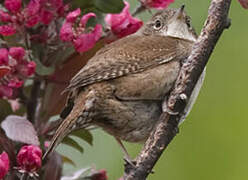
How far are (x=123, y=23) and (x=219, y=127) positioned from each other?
2.59ft

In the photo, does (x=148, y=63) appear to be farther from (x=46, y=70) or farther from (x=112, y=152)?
(x=112, y=152)

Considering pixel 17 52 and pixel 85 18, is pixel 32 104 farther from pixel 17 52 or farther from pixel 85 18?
pixel 85 18

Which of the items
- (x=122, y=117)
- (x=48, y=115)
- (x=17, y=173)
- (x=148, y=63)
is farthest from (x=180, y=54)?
(x=17, y=173)

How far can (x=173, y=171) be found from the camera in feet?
13.5

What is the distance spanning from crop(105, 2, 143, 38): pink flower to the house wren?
172 millimetres

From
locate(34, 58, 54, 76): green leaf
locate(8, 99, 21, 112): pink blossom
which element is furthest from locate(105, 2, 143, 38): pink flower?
locate(8, 99, 21, 112): pink blossom

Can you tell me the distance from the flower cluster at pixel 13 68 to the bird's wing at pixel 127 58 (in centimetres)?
23

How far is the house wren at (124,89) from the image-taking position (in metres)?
3.68

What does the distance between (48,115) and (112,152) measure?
4.17ft

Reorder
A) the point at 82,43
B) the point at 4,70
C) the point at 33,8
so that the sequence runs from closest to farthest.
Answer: the point at 4,70 → the point at 33,8 → the point at 82,43

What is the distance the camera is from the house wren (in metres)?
3.68

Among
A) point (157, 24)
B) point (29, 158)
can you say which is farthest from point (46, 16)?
point (157, 24)

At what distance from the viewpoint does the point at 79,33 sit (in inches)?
138

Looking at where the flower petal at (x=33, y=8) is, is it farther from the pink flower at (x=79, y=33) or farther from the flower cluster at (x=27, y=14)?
the pink flower at (x=79, y=33)
